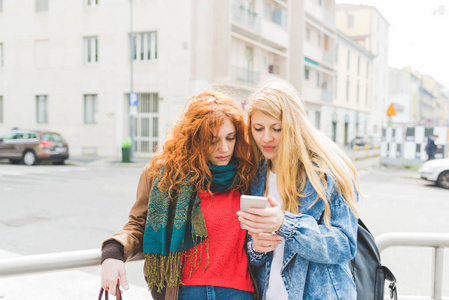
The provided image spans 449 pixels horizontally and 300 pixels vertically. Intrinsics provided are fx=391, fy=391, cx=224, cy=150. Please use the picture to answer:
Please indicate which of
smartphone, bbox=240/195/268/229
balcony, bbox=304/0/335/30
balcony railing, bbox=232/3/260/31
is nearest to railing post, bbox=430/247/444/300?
smartphone, bbox=240/195/268/229

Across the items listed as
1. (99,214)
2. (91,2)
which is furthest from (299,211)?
(91,2)

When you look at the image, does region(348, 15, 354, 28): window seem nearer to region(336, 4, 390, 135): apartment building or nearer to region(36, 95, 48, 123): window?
region(336, 4, 390, 135): apartment building

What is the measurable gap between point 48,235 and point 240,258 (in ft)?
17.1

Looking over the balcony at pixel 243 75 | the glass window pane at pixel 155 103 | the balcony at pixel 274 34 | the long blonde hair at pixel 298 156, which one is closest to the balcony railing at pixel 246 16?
the balcony at pixel 274 34

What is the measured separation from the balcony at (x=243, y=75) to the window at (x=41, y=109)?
38.9 ft

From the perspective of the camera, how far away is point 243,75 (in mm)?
24516

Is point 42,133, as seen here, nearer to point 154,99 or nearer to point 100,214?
point 154,99

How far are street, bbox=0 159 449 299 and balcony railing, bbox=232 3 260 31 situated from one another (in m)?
13.1

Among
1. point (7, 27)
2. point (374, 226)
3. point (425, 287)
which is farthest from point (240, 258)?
point (7, 27)

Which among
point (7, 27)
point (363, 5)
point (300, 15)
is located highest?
point (363, 5)

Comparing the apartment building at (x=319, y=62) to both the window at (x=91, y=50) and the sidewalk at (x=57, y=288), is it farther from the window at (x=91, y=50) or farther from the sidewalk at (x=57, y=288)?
the sidewalk at (x=57, y=288)

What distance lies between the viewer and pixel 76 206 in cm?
847

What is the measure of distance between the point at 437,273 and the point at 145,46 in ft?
71.0

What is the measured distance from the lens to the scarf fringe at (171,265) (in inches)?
70.2
